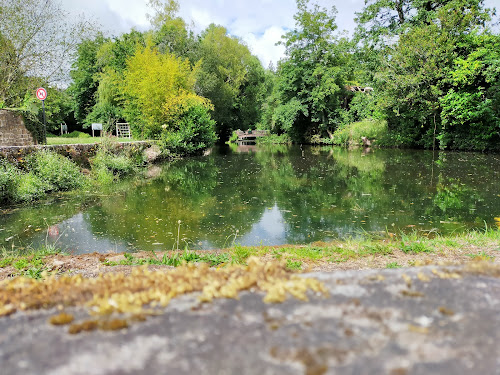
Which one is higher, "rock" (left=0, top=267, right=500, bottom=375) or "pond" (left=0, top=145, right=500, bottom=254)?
"rock" (left=0, top=267, right=500, bottom=375)

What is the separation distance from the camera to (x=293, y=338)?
84 cm

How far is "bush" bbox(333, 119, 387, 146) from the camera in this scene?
1121 inches

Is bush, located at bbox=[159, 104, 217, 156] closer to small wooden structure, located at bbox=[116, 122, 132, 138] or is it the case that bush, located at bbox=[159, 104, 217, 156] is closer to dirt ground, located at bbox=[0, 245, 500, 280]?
small wooden structure, located at bbox=[116, 122, 132, 138]

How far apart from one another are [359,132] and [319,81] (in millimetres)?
7571

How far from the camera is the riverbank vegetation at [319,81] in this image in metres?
19.3

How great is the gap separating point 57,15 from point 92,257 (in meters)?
17.3

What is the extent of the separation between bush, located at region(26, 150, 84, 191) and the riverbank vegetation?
4.50 meters

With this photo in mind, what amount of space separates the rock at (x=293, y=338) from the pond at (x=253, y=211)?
14.9 ft

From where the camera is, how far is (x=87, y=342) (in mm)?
842

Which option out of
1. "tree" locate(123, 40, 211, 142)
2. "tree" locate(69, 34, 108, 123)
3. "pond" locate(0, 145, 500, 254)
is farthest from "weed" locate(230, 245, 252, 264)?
"tree" locate(69, 34, 108, 123)

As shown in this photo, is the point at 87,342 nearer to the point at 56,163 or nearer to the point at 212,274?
the point at 212,274

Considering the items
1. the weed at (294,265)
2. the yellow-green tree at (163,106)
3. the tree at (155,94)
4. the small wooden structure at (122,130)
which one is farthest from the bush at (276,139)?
the weed at (294,265)

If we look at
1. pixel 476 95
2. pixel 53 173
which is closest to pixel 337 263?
pixel 53 173

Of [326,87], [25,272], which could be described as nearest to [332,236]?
[25,272]
